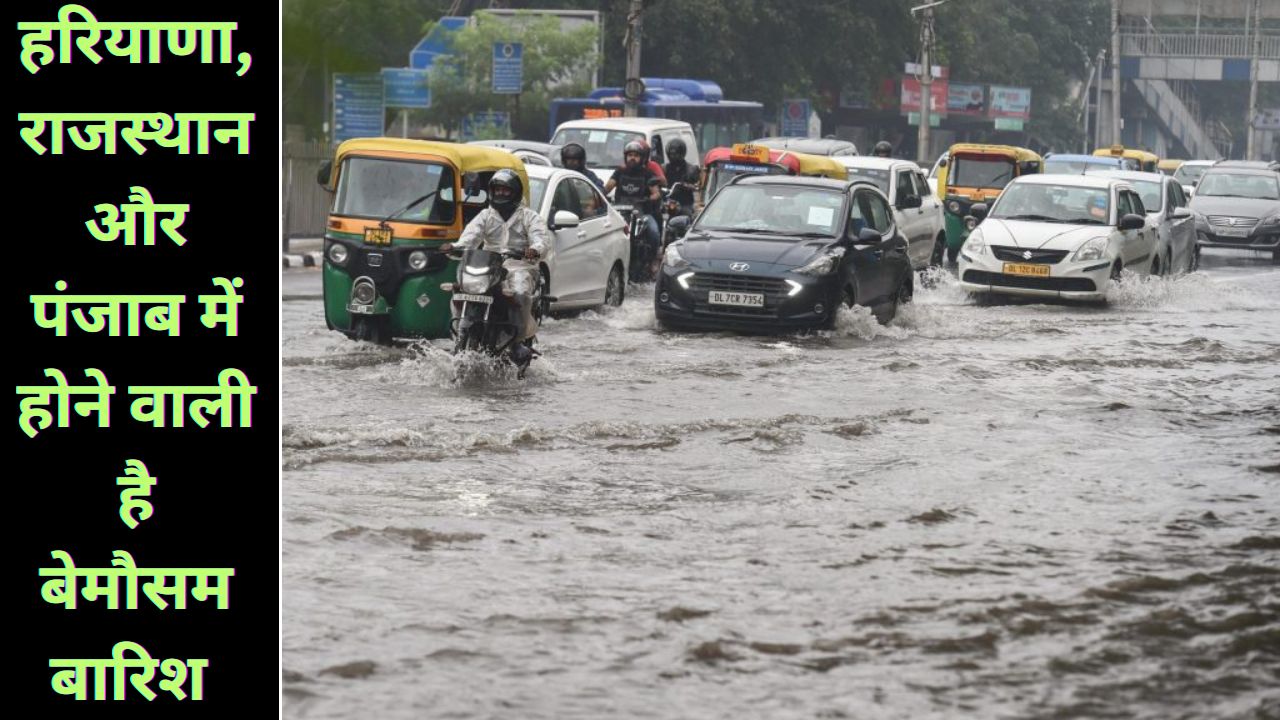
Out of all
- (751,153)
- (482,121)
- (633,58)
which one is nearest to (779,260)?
(751,153)

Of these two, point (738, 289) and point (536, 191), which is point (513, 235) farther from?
point (536, 191)

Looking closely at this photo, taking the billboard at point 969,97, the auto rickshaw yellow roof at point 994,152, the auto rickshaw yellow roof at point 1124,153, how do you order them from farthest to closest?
the billboard at point 969,97 → the auto rickshaw yellow roof at point 1124,153 → the auto rickshaw yellow roof at point 994,152

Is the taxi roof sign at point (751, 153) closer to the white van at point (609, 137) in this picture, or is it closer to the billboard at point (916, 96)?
the white van at point (609, 137)

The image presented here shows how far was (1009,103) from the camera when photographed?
7488cm

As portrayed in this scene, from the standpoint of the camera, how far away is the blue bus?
41.0 metres

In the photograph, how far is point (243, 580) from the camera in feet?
23.5

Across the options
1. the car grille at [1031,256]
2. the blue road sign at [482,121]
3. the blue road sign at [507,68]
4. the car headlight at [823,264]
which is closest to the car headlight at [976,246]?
the car grille at [1031,256]

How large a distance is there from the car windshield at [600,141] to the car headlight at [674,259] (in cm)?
989

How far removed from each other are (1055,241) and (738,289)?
6.01 m

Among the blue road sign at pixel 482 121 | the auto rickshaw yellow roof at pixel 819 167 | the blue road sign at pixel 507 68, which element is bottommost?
the auto rickshaw yellow roof at pixel 819 167

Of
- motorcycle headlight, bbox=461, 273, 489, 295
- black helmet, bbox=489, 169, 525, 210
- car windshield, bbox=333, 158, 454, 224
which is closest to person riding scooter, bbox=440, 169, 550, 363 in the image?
black helmet, bbox=489, 169, 525, 210

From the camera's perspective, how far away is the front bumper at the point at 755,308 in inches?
731

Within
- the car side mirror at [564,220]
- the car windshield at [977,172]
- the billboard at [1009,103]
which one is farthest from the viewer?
the billboard at [1009,103]

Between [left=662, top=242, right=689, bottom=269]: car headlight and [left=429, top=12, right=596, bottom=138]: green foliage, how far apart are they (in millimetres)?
22874
